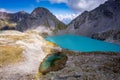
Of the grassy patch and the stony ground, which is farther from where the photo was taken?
the grassy patch

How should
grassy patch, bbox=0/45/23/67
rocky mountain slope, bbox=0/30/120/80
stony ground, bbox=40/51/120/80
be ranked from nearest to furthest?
stony ground, bbox=40/51/120/80
rocky mountain slope, bbox=0/30/120/80
grassy patch, bbox=0/45/23/67

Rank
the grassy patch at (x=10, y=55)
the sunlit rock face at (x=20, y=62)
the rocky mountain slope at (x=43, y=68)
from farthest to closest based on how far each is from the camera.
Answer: the grassy patch at (x=10, y=55) → the sunlit rock face at (x=20, y=62) → the rocky mountain slope at (x=43, y=68)

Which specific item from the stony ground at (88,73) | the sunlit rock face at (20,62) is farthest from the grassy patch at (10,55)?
the stony ground at (88,73)

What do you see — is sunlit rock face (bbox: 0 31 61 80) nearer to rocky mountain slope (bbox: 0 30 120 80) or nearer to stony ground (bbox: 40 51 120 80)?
rocky mountain slope (bbox: 0 30 120 80)

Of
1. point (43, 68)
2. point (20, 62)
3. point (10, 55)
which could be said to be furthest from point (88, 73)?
point (10, 55)

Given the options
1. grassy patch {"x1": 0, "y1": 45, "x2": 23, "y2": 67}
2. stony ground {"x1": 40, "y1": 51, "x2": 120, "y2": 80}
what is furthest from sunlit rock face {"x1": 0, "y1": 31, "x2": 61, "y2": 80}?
stony ground {"x1": 40, "y1": 51, "x2": 120, "y2": 80}

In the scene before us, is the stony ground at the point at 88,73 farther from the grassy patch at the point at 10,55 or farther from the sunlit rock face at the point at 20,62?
the grassy patch at the point at 10,55

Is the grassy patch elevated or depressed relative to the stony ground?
elevated

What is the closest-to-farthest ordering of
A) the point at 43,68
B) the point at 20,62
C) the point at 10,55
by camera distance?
the point at 43,68 < the point at 20,62 < the point at 10,55

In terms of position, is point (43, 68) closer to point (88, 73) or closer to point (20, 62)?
point (20, 62)
